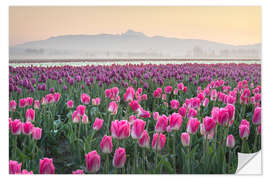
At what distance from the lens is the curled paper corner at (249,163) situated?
2420 millimetres

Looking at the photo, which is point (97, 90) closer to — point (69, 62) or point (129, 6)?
point (69, 62)

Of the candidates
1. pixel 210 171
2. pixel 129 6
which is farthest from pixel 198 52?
pixel 210 171

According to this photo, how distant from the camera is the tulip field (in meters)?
1.99

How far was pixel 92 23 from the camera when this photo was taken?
11.6ft

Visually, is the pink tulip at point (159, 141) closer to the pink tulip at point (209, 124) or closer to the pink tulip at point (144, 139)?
the pink tulip at point (144, 139)

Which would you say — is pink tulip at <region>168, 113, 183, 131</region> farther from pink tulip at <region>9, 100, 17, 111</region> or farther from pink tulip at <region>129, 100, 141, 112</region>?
pink tulip at <region>9, 100, 17, 111</region>

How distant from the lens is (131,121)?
2.31 meters

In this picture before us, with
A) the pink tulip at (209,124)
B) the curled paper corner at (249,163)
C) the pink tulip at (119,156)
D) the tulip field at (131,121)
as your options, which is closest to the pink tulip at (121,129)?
the tulip field at (131,121)

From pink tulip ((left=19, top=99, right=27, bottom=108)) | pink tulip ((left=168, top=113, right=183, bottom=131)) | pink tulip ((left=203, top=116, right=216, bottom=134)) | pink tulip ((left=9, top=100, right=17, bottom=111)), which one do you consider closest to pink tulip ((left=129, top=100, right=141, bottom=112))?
pink tulip ((left=168, top=113, right=183, bottom=131))

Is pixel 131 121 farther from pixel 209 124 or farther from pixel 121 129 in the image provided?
pixel 209 124

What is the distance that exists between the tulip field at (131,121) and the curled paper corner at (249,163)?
2.8 inches

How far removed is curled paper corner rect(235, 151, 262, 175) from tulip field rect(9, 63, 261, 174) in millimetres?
72

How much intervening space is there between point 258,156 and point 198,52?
160cm

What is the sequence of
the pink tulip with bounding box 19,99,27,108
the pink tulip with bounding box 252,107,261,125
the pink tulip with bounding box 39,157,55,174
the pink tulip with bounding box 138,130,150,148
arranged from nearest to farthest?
the pink tulip with bounding box 39,157,55,174 < the pink tulip with bounding box 138,130,150,148 < the pink tulip with bounding box 252,107,261,125 < the pink tulip with bounding box 19,99,27,108
